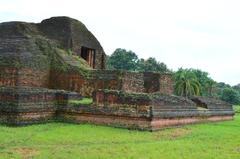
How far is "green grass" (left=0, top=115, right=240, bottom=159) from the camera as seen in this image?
852 centimetres

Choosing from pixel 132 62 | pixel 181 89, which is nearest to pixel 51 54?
pixel 181 89

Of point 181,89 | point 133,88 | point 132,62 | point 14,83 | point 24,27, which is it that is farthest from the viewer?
point 132,62

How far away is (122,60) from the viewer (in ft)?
204

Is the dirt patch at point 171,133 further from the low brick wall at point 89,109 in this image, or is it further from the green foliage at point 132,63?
the green foliage at point 132,63

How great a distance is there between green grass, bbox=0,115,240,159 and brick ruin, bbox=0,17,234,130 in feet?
2.17

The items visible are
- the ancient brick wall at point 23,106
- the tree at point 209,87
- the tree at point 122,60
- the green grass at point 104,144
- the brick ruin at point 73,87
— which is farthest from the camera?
the tree at point 209,87

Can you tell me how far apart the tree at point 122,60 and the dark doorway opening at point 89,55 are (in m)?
38.5

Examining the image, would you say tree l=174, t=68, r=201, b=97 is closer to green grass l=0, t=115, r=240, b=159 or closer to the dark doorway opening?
the dark doorway opening

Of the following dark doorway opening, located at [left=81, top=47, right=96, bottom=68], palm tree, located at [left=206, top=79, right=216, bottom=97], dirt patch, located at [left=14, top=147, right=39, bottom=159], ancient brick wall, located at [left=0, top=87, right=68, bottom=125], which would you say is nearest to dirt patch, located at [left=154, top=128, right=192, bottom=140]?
ancient brick wall, located at [left=0, top=87, right=68, bottom=125]

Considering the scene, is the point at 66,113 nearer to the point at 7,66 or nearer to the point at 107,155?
the point at 7,66

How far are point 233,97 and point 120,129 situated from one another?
61.8m

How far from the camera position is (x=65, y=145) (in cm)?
943

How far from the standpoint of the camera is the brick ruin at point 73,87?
43.1 feet

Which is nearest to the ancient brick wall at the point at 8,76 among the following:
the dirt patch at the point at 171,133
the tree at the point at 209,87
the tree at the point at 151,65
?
the dirt patch at the point at 171,133
